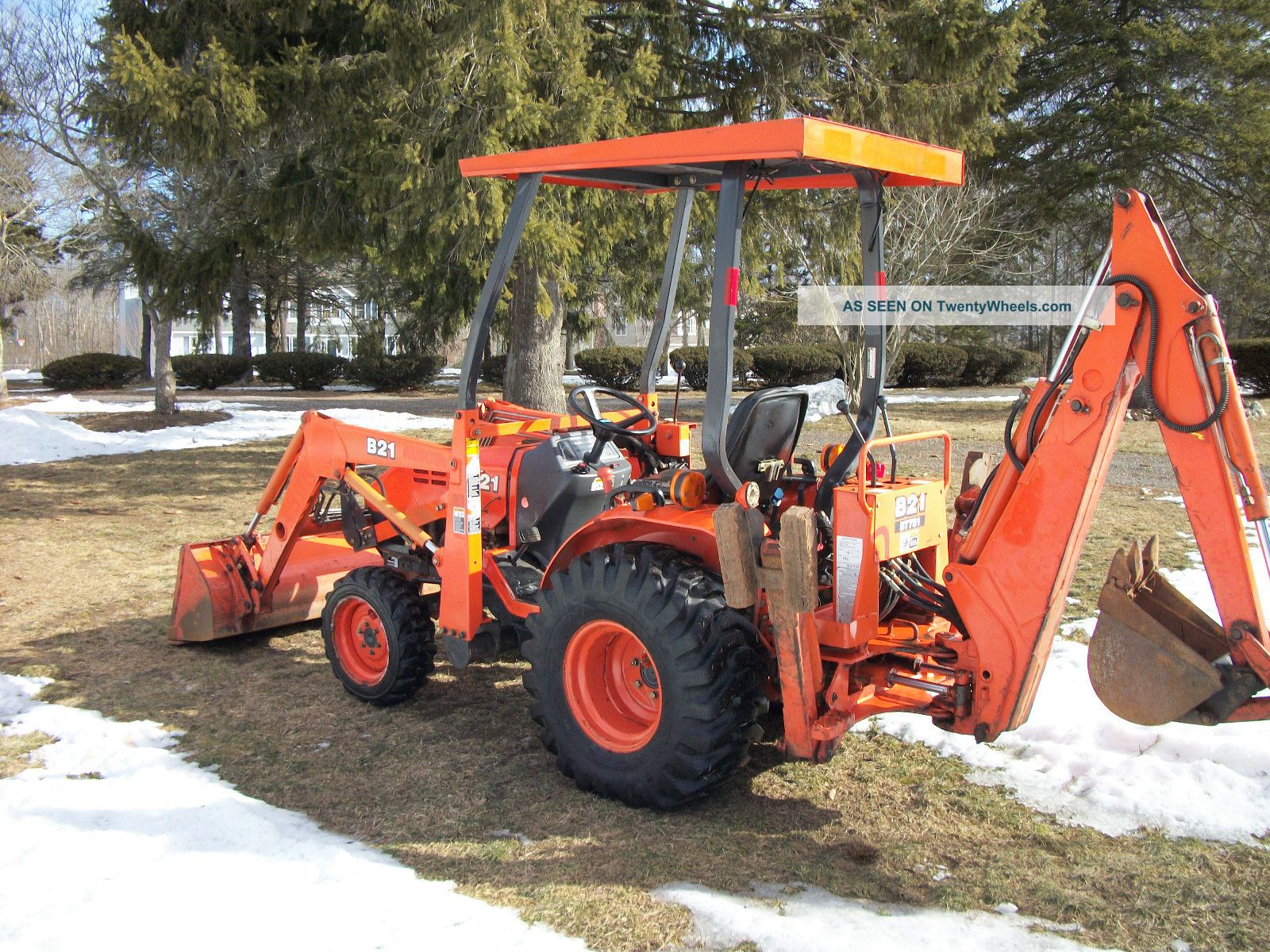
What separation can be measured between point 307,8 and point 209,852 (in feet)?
28.6

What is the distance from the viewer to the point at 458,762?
4.23 meters

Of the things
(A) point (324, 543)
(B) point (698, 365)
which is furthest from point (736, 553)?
(B) point (698, 365)

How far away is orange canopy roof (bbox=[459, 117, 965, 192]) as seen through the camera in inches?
130

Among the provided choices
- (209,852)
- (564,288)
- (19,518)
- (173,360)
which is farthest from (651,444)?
(173,360)

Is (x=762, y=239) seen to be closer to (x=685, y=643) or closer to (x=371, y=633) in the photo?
(x=371, y=633)

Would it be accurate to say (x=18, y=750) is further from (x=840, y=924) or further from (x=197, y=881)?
(x=840, y=924)

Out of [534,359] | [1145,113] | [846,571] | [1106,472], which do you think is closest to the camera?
[1106,472]

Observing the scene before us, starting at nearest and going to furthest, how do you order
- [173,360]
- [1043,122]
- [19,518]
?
[19,518]
[1043,122]
[173,360]

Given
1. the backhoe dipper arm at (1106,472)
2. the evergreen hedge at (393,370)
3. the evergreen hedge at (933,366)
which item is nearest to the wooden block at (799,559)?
the backhoe dipper arm at (1106,472)

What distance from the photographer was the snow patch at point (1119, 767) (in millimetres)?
3670

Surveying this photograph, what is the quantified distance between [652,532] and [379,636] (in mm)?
1708

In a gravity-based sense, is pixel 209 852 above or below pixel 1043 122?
below

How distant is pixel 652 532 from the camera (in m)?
3.93

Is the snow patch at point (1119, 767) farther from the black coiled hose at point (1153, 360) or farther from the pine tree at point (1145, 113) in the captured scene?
the pine tree at point (1145, 113)
